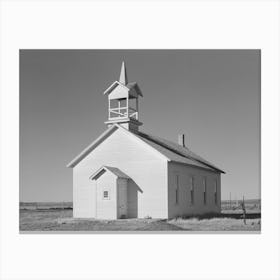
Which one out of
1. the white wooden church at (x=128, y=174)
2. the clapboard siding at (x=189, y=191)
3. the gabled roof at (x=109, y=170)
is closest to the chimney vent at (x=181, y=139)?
the white wooden church at (x=128, y=174)

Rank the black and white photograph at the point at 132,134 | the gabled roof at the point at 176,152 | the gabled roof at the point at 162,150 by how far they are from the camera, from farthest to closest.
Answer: the gabled roof at the point at 176,152 → the gabled roof at the point at 162,150 → the black and white photograph at the point at 132,134

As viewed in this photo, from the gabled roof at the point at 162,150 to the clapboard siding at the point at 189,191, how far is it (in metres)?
0.31

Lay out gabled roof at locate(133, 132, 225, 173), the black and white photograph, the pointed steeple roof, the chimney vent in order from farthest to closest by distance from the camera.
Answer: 1. the chimney vent
2. gabled roof at locate(133, 132, 225, 173)
3. the pointed steeple roof
4. the black and white photograph

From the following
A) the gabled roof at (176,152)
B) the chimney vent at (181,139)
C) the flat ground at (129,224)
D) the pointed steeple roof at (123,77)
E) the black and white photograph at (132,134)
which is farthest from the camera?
the chimney vent at (181,139)

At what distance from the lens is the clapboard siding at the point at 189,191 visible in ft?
85.1

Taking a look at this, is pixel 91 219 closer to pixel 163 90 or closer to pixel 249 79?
pixel 163 90

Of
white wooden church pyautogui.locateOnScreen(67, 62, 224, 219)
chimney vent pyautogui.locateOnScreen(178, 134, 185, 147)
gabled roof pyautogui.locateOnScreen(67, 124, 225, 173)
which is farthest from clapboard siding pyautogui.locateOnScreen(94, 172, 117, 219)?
chimney vent pyautogui.locateOnScreen(178, 134, 185, 147)

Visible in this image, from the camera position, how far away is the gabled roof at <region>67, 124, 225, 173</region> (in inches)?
1036

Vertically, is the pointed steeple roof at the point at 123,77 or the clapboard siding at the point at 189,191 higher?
the pointed steeple roof at the point at 123,77

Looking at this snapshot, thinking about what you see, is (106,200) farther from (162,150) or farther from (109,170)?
(162,150)

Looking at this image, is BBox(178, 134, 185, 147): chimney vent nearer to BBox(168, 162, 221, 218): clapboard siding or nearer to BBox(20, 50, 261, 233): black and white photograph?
BBox(20, 50, 261, 233): black and white photograph

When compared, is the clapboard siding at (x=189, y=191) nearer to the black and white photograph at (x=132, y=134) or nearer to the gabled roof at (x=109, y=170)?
the black and white photograph at (x=132, y=134)

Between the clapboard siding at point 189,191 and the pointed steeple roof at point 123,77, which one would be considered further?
the clapboard siding at point 189,191

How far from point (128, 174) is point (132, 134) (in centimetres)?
172
